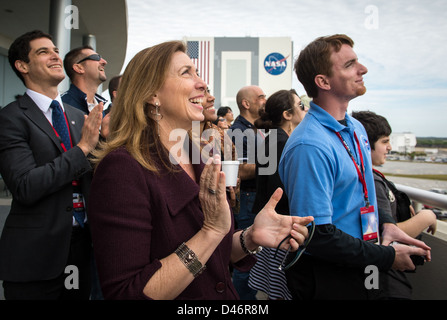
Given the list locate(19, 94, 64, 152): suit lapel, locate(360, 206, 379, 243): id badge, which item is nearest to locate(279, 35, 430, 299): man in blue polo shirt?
locate(360, 206, 379, 243): id badge

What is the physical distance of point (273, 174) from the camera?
276 centimetres

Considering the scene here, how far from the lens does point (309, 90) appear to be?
2047 mm

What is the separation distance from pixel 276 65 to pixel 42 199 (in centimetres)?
4057

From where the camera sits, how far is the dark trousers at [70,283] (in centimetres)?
193

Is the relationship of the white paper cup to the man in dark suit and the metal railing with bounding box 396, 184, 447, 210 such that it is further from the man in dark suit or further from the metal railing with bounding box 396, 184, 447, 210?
the metal railing with bounding box 396, 184, 447, 210

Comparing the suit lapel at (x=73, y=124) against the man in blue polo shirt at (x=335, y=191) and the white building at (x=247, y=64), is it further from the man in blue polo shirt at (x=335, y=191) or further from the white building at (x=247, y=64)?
the white building at (x=247, y=64)

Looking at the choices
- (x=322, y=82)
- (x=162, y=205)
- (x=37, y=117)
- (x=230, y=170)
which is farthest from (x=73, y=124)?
(x=322, y=82)

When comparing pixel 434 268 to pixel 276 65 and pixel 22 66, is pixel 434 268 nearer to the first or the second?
pixel 22 66

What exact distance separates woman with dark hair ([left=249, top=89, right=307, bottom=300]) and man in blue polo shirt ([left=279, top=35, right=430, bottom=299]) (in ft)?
0.95

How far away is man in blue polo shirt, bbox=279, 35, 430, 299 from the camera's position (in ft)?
5.30

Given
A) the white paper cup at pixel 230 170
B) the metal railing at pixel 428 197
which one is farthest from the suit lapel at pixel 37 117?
the metal railing at pixel 428 197
